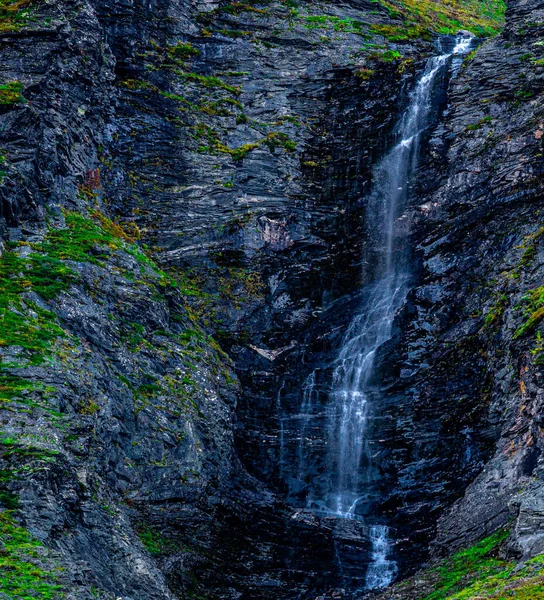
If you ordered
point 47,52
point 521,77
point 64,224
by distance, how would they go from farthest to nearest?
1. point 521,77
2. point 47,52
3. point 64,224

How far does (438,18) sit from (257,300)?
703 inches

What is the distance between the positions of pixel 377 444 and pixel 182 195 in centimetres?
1115

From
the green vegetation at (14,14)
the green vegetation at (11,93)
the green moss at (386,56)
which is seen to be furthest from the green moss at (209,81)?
the green vegetation at (11,93)

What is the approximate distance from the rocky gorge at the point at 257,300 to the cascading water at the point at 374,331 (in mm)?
184

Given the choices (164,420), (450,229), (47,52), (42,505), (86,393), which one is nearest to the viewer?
(42,505)

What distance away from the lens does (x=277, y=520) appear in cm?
2033

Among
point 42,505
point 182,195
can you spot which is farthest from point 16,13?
point 42,505

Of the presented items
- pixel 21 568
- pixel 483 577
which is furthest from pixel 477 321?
pixel 21 568

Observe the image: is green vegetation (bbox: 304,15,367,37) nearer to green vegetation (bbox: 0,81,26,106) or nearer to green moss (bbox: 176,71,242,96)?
green moss (bbox: 176,71,242,96)

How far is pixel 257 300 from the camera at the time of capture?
82.4ft

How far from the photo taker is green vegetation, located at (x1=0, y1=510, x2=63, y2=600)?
1129 cm

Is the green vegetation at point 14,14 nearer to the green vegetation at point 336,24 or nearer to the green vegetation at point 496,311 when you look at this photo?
the green vegetation at point 336,24

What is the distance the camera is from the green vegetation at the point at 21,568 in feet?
37.0

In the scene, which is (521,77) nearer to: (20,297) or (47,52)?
(47,52)
